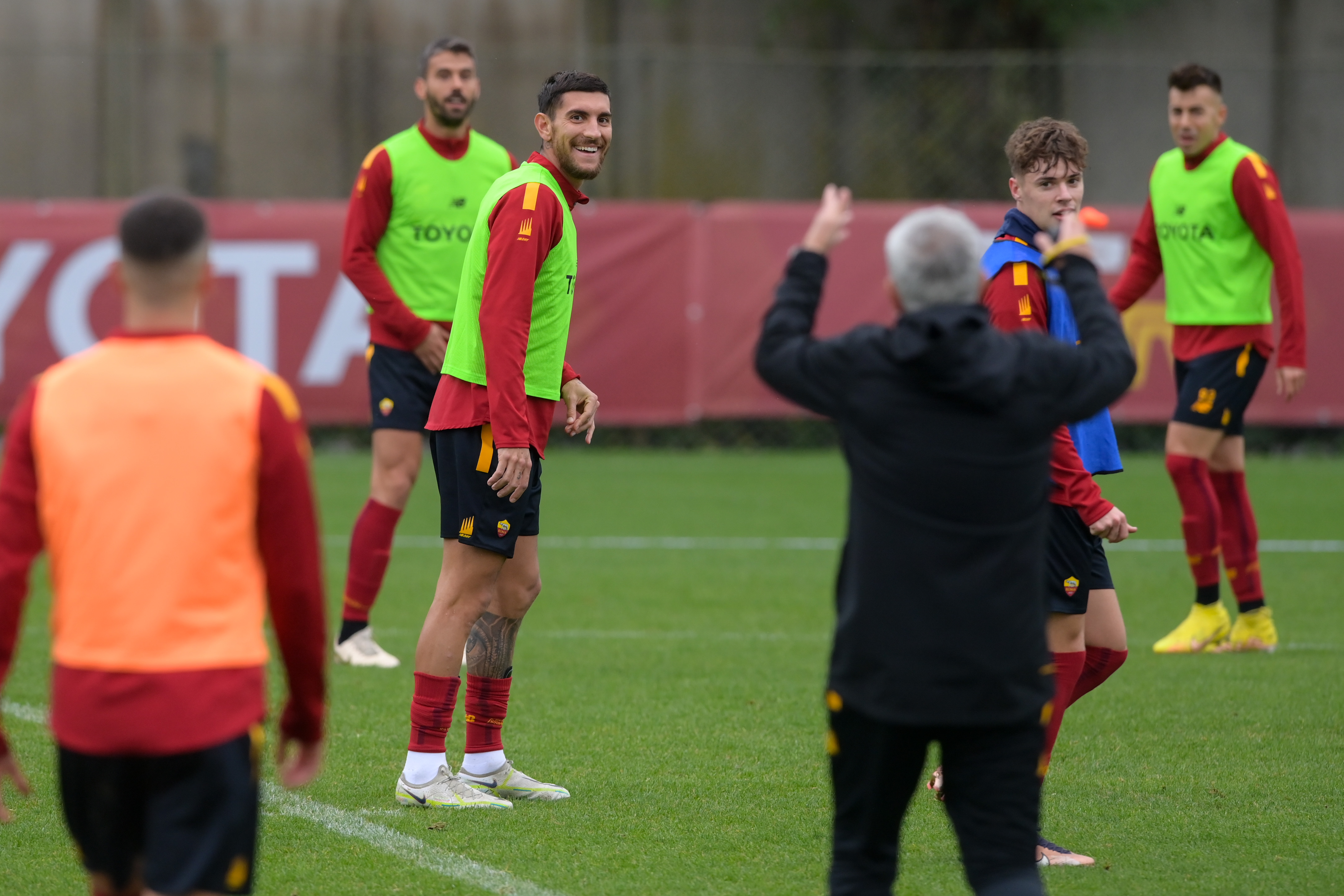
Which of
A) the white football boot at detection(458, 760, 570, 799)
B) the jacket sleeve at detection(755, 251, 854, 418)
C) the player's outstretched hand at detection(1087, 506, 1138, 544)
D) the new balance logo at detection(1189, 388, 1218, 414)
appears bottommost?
the white football boot at detection(458, 760, 570, 799)

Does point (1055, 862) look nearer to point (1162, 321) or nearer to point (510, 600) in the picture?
point (510, 600)

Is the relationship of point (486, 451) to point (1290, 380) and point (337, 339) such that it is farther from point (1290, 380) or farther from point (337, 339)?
point (337, 339)

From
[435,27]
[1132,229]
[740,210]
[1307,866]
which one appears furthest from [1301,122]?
[1307,866]

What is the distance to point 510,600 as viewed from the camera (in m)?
5.07

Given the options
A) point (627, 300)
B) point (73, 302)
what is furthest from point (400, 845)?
point (73, 302)

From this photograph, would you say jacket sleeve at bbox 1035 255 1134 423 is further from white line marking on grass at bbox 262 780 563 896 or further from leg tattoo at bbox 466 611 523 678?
leg tattoo at bbox 466 611 523 678

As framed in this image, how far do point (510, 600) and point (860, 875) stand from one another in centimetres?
222

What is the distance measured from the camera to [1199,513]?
736cm

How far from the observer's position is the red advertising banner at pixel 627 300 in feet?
43.9

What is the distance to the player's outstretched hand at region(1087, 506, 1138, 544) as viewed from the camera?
409cm

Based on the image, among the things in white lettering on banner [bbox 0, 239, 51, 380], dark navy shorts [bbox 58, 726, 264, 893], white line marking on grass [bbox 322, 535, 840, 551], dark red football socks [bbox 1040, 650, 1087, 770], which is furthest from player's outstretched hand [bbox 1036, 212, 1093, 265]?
white lettering on banner [bbox 0, 239, 51, 380]

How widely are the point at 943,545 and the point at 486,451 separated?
83.8 inches

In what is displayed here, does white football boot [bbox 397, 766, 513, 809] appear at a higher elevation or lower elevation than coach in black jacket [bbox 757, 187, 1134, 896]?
lower

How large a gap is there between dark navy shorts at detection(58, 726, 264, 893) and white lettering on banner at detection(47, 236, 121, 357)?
11.4 m
